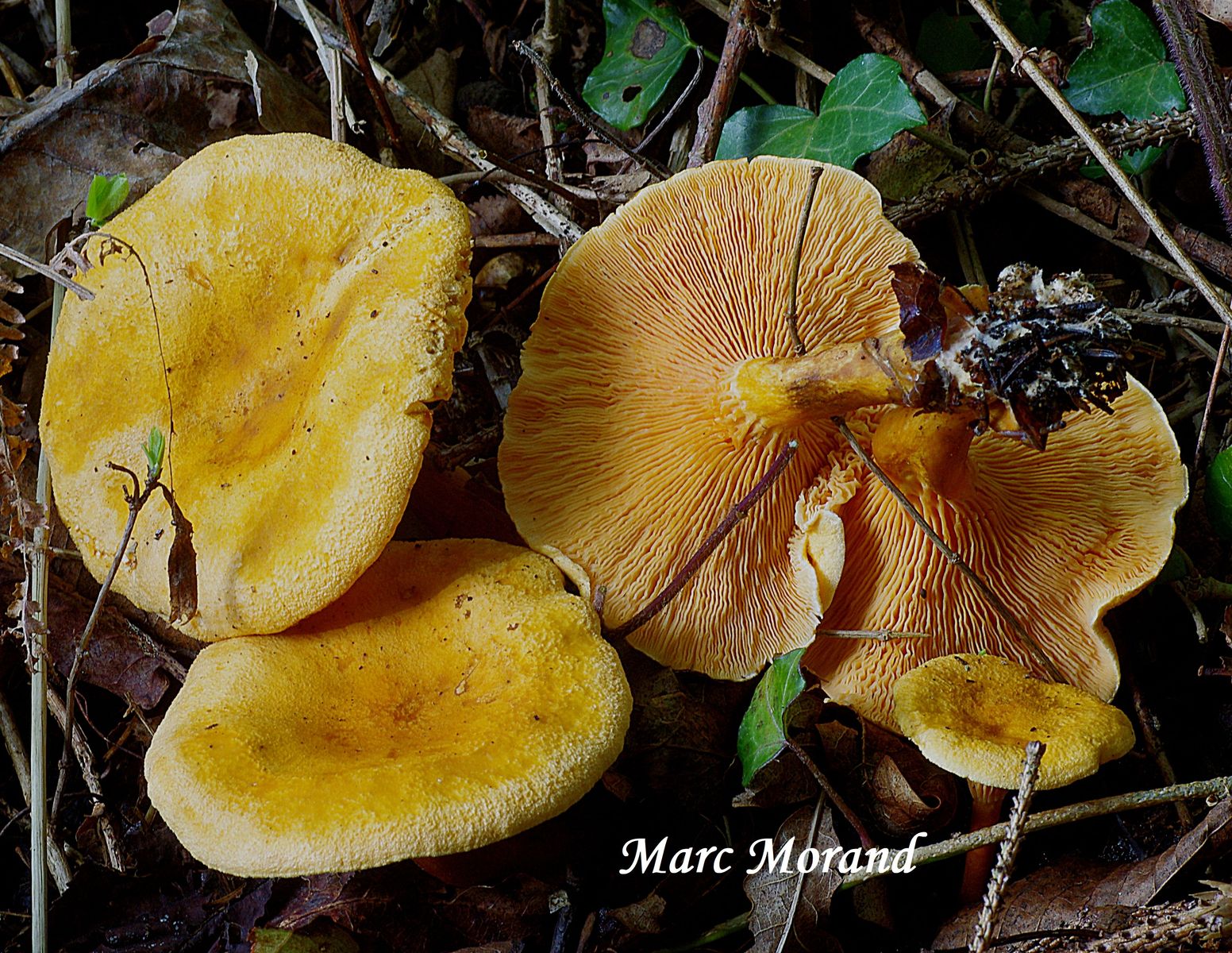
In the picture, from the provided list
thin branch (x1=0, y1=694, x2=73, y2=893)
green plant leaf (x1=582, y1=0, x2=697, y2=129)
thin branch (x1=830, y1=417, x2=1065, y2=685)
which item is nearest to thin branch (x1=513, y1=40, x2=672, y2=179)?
green plant leaf (x1=582, y1=0, x2=697, y2=129)

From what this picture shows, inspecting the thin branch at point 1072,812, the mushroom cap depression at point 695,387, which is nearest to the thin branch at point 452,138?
the mushroom cap depression at point 695,387

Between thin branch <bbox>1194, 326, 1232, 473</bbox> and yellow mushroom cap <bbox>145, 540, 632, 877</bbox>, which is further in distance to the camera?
thin branch <bbox>1194, 326, 1232, 473</bbox>

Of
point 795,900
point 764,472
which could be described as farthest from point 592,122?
point 795,900

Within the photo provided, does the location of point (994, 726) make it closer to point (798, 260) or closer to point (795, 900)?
point (795, 900)

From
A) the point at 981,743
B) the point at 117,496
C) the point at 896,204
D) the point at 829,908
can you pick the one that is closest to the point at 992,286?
the point at 896,204

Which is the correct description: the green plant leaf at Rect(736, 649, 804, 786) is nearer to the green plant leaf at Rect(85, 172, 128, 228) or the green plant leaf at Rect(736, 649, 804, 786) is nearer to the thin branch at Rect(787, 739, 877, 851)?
the thin branch at Rect(787, 739, 877, 851)

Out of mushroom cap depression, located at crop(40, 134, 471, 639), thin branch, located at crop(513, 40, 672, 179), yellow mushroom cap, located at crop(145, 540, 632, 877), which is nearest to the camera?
yellow mushroom cap, located at crop(145, 540, 632, 877)

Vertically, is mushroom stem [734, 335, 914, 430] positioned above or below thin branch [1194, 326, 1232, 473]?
above
